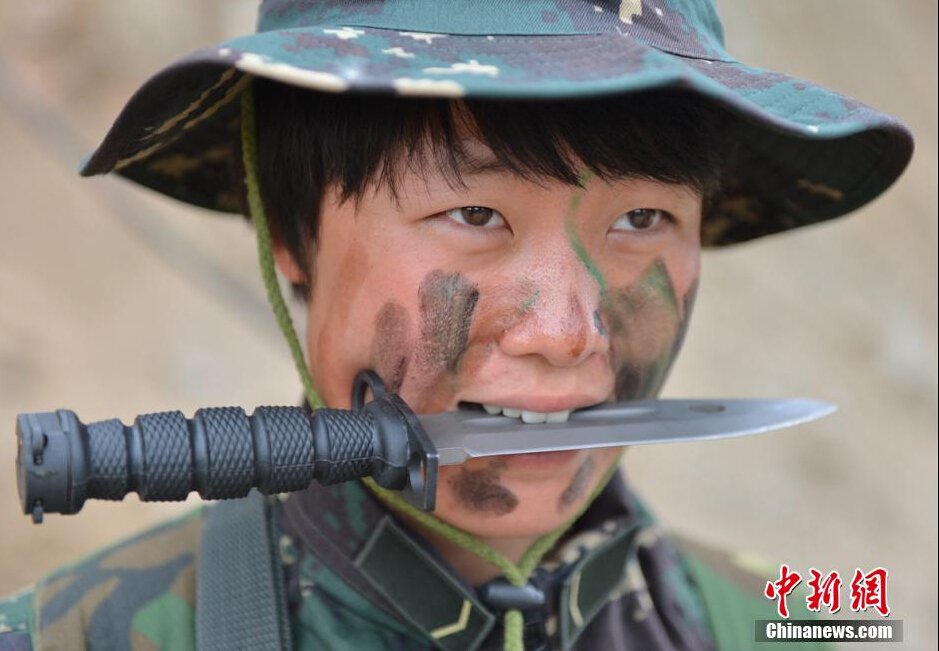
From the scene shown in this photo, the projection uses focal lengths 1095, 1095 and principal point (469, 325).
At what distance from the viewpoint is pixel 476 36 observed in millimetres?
1320

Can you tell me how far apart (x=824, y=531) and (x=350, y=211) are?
10.9ft

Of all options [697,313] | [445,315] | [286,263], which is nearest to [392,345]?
[445,315]

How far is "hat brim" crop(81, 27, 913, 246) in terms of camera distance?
44.7 inches

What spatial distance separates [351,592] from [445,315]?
0.43 meters

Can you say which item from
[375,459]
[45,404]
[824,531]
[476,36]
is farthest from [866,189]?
[45,404]

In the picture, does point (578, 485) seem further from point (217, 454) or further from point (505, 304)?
point (217, 454)

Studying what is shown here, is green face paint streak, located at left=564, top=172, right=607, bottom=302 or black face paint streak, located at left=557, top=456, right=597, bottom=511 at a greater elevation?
green face paint streak, located at left=564, top=172, right=607, bottom=302

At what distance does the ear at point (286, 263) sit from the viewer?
1629mm

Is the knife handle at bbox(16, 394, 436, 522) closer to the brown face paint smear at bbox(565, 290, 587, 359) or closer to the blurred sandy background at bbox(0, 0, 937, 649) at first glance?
the brown face paint smear at bbox(565, 290, 587, 359)

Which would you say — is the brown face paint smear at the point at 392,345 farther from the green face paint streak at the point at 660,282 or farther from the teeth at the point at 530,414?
the green face paint streak at the point at 660,282

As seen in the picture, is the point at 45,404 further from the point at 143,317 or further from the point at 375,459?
the point at 375,459

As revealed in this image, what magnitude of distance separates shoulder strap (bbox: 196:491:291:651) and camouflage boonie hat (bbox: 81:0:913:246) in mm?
527

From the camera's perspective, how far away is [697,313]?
4730mm

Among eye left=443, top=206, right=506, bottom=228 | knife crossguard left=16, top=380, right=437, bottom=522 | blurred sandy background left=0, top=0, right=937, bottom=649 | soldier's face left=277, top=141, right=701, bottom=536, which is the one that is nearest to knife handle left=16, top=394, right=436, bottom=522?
knife crossguard left=16, top=380, right=437, bottom=522
